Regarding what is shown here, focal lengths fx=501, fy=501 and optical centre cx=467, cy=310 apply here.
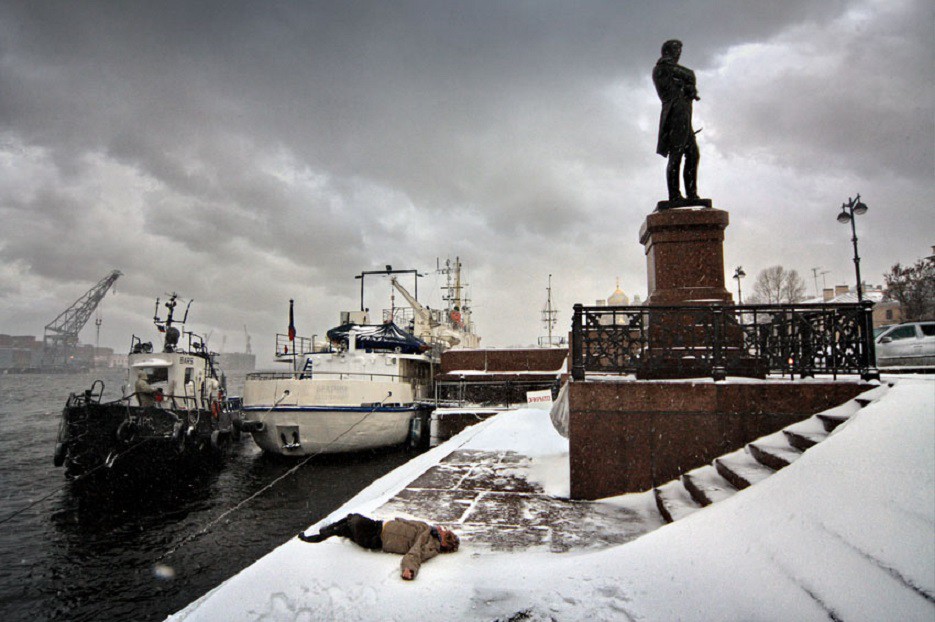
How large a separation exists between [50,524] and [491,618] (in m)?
13.6

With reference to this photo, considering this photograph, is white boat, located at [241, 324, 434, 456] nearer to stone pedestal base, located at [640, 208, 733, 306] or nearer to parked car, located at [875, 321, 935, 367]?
stone pedestal base, located at [640, 208, 733, 306]

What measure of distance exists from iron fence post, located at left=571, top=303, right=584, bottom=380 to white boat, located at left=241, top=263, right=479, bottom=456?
1375cm

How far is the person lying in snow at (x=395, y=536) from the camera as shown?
354cm

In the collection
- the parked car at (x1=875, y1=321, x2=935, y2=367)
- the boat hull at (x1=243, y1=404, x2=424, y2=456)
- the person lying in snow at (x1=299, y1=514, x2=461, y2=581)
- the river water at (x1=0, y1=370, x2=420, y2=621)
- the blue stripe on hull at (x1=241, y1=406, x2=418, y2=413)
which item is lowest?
the river water at (x1=0, y1=370, x2=420, y2=621)

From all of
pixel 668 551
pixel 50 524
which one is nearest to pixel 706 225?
pixel 668 551

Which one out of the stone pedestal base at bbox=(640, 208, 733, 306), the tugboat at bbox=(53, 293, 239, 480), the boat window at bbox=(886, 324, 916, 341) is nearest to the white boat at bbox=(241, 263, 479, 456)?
the tugboat at bbox=(53, 293, 239, 480)

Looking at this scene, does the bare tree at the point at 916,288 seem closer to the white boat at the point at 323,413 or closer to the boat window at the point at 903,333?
the boat window at the point at 903,333

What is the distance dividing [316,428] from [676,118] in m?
15.4

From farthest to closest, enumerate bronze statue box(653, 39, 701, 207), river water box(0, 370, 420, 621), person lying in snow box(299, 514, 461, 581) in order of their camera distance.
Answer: river water box(0, 370, 420, 621), bronze statue box(653, 39, 701, 207), person lying in snow box(299, 514, 461, 581)

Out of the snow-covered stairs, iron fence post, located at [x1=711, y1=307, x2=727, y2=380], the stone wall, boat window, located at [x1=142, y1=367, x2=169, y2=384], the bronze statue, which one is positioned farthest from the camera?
boat window, located at [x1=142, y1=367, x2=169, y2=384]

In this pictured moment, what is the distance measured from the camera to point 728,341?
555 centimetres

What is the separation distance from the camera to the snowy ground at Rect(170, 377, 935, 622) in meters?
2.39

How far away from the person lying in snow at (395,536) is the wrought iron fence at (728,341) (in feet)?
8.00

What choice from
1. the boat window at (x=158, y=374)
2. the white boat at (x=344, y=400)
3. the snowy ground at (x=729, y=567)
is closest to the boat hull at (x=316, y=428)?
the white boat at (x=344, y=400)
